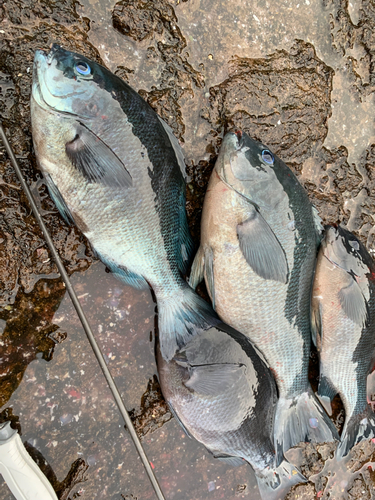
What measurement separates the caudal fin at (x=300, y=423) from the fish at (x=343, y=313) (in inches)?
8.9

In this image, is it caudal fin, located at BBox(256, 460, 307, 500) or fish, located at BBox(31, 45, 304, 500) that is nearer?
fish, located at BBox(31, 45, 304, 500)

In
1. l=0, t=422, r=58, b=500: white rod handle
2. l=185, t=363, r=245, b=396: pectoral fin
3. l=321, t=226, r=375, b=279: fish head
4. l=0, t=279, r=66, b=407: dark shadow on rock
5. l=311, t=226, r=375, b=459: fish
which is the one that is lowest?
l=0, t=422, r=58, b=500: white rod handle

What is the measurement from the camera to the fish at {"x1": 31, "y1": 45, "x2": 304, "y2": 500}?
6.08 ft

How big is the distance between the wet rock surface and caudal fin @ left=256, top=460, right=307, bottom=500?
15cm

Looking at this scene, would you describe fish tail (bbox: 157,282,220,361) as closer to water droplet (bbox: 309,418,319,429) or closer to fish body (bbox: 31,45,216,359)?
fish body (bbox: 31,45,216,359)

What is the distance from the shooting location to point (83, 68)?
6.16 ft

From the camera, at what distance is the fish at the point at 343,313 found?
2482 mm

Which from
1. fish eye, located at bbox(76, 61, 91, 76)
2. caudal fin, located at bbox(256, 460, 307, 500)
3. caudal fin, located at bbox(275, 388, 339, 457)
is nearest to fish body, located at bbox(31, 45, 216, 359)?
fish eye, located at bbox(76, 61, 91, 76)

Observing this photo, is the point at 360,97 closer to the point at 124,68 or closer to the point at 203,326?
the point at 124,68

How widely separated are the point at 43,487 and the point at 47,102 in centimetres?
203

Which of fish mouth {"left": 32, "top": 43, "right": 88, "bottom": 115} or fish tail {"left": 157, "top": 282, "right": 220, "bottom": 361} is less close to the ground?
fish mouth {"left": 32, "top": 43, "right": 88, "bottom": 115}

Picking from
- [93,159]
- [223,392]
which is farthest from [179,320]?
[93,159]

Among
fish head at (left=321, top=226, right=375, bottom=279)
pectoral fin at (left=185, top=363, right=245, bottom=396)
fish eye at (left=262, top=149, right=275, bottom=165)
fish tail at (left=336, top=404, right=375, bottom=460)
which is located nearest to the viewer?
pectoral fin at (left=185, top=363, right=245, bottom=396)

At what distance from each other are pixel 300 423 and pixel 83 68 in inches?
100
